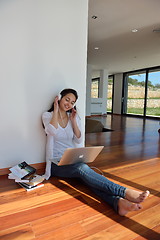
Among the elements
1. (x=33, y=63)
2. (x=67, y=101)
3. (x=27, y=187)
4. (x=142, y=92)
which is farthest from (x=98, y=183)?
(x=142, y=92)

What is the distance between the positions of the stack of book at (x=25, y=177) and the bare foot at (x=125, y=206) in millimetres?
758

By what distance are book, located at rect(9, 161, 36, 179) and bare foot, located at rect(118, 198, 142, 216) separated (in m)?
0.89

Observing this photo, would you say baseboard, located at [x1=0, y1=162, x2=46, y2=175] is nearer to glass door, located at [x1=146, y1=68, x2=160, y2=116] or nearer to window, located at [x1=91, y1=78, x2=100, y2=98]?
glass door, located at [x1=146, y1=68, x2=160, y2=116]

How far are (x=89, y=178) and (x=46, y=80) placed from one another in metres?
1.19

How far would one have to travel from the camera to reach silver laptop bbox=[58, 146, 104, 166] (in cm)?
147

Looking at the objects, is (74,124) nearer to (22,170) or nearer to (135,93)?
(22,170)

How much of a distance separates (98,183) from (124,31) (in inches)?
179

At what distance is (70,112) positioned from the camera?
2.03 metres

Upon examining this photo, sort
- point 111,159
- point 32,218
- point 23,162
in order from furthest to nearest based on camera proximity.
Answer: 1. point 111,159
2. point 23,162
3. point 32,218

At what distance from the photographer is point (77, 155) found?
1.55 m

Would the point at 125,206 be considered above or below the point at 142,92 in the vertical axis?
below

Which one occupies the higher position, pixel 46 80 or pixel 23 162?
pixel 46 80

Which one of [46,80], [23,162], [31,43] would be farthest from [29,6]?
[23,162]

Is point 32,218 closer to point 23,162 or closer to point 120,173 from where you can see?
point 23,162
